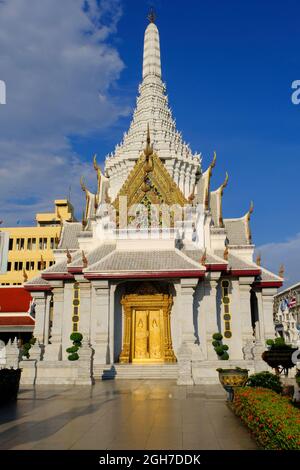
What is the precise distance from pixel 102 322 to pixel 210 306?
19.5ft

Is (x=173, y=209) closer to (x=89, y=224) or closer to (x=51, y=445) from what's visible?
(x=89, y=224)

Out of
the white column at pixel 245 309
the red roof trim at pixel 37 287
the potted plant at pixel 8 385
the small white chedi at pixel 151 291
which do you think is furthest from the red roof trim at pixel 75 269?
the potted plant at pixel 8 385

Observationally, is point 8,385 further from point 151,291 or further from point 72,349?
point 151,291

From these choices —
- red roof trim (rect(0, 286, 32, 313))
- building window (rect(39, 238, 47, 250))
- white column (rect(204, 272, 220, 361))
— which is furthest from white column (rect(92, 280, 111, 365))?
building window (rect(39, 238, 47, 250))

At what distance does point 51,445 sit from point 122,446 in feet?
4.18

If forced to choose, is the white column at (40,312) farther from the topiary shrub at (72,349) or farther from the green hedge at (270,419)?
the green hedge at (270,419)

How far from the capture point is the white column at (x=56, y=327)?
23.9 meters

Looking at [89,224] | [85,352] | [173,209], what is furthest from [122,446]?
[89,224]

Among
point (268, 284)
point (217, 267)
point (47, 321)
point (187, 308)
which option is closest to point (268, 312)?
point (268, 284)

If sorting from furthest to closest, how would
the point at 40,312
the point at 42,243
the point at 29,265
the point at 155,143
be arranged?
the point at 42,243, the point at 29,265, the point at 155,143, the point at 40,312

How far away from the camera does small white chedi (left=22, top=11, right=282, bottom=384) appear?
21500 mm

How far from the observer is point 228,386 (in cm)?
1224

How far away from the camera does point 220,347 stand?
22.6m
